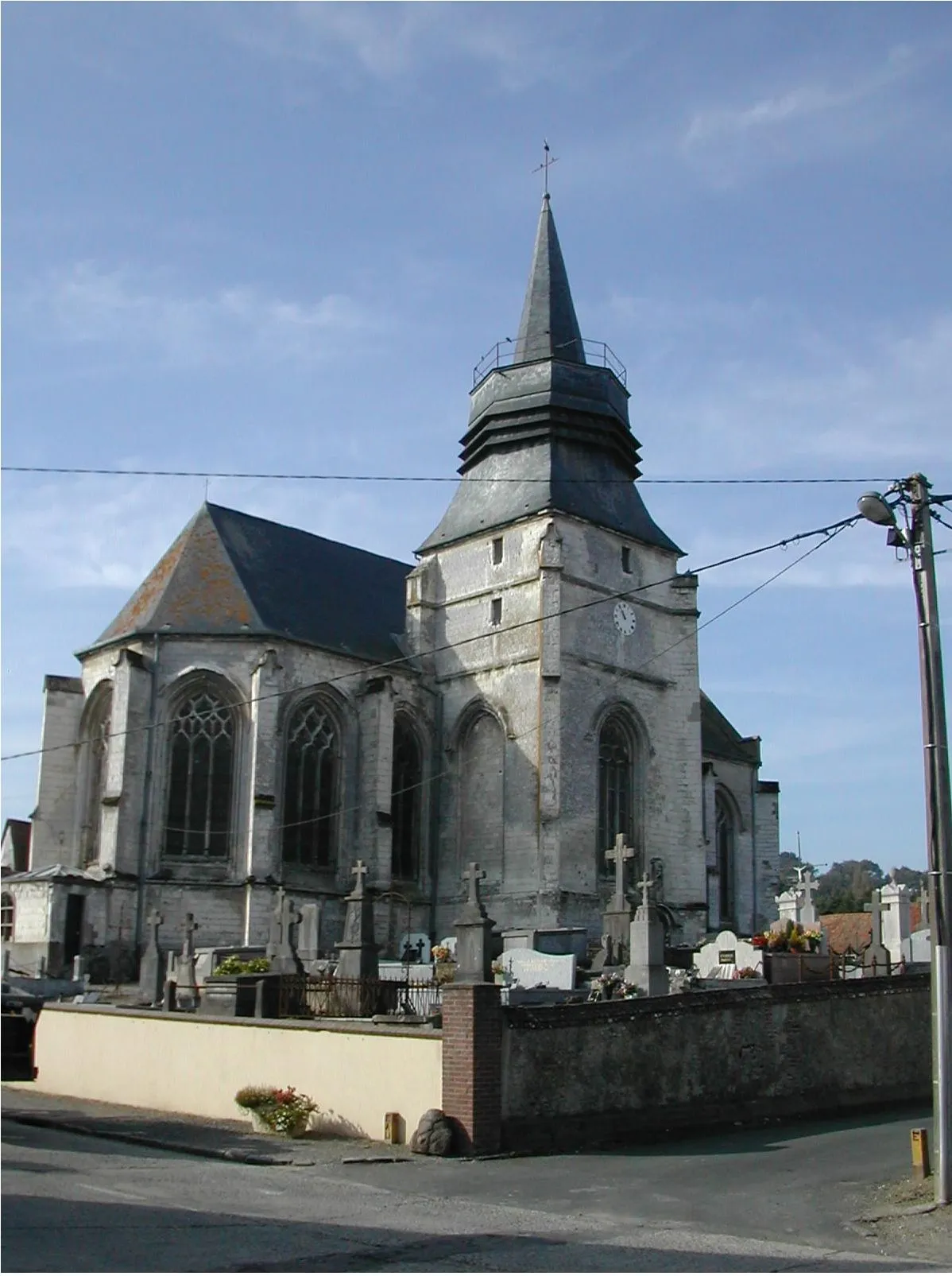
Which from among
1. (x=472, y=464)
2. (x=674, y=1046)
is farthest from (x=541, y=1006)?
(x=472, y=464)

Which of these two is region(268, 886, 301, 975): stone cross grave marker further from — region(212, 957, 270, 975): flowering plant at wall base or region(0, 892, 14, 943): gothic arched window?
region(0, 892, 14, 943): gothic arched window

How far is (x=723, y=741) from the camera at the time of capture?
43125mm

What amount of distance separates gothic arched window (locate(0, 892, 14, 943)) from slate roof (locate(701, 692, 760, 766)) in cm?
2070

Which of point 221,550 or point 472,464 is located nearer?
point 221,550

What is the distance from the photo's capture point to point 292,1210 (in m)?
10.1

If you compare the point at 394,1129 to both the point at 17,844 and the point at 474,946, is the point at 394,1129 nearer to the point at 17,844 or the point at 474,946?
the point at 474,946

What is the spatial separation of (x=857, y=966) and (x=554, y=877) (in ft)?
30.2

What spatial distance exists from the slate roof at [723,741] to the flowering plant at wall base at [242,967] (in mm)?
20908

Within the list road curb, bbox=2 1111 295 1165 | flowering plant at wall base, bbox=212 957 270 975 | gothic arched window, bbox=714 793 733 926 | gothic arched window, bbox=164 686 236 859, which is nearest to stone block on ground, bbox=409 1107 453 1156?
road curb, bbox=2 1111 295 1165

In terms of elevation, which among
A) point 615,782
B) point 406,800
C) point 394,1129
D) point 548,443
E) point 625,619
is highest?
point 548,443

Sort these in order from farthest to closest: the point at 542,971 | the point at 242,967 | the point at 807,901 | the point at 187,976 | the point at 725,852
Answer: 1. the point at 725,852
2. the point at 807,901
3. the point at 187,976
4. the point at 242,967
5. the point at 542,971

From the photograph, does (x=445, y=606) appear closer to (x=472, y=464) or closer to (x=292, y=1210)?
(x=472, y=464)

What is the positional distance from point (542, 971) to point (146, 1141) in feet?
31.7

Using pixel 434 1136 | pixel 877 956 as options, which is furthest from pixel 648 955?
pixel 434 1136
